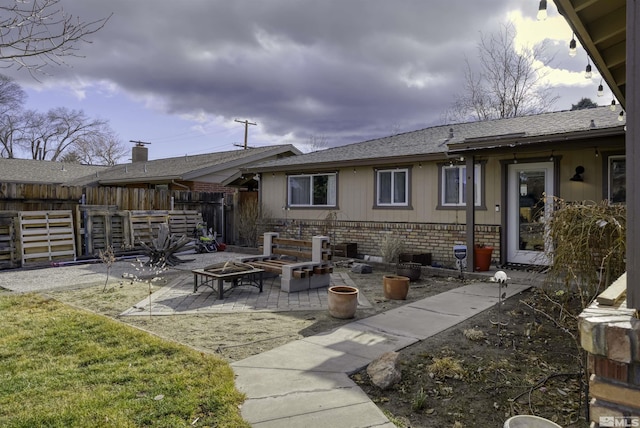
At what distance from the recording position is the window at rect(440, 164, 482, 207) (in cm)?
1015

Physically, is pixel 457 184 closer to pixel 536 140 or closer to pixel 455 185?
pixel 455 185

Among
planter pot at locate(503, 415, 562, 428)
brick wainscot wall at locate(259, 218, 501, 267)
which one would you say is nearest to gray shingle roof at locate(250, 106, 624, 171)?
brick wainscot wall at locate(259, 218, 501, 267)

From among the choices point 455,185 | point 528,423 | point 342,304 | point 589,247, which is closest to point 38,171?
point 455,185

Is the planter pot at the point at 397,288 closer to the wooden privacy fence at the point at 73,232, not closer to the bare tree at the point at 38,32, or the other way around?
Result: the bare tree at the point at 38,32

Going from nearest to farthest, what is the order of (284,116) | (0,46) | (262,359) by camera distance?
(0,46) < (262,359) < (284,116)

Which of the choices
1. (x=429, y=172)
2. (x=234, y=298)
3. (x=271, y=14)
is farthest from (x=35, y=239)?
(x=429, y=172)

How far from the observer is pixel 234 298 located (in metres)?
7.14

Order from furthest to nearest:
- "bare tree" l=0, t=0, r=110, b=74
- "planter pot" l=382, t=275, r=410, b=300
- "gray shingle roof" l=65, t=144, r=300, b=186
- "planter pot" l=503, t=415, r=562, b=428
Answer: "gray shingle roof" l=65, t=144, r=300, b=186
"planter pot" l=382, t=275, r=410, b=300
"bare tree" l=0, t=0, r=110, b=74
"planter pot" l=503, t=415, r=562, b=428

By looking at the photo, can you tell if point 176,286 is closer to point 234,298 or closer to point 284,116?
point 234,298

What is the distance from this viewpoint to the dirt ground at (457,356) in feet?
10.6

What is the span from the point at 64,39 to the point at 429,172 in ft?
29.4

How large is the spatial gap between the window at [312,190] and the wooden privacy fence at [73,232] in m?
4.30

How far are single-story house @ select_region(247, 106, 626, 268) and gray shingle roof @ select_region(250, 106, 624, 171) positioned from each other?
0.05 metres

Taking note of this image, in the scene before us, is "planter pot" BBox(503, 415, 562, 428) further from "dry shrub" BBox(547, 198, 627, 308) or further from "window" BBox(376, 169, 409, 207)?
"window" BBox(376, 169, 409, 207)
